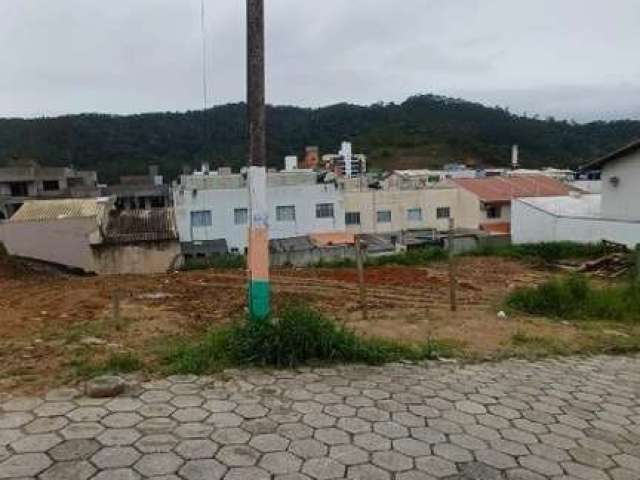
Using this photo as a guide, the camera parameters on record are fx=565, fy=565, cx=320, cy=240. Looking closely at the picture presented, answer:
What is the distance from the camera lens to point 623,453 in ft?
11.4

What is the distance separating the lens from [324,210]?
32.4 m

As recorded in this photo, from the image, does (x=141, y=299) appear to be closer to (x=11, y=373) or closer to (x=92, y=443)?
(x=11, y=373)

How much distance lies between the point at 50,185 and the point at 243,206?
27895mm

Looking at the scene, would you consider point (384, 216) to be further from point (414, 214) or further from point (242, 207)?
point (242, 207)

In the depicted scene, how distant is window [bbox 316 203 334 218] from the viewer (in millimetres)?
32312

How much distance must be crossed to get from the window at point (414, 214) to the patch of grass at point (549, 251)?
18819 millimetres

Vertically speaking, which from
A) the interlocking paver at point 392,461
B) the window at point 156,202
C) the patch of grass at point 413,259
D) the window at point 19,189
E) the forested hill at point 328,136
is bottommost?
the interlocking paver at point 392,461

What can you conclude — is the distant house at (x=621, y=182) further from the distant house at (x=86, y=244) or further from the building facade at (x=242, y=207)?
the distant house at (x=86, y=244)

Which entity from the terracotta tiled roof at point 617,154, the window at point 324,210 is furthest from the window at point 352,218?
the terracotta tiled roof at point 617,154

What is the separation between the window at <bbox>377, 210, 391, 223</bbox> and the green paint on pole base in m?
31.5

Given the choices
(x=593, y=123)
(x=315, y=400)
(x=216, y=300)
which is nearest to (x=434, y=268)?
(x=216, y=300)

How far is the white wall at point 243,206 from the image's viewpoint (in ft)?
97.0

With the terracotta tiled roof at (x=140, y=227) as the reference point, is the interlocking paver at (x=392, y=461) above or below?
below

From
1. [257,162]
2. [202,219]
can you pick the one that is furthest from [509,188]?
[257,162]
